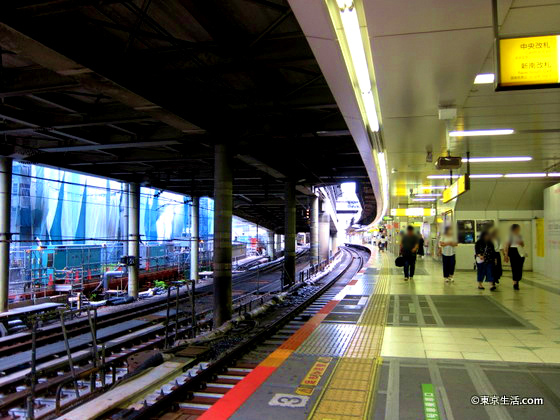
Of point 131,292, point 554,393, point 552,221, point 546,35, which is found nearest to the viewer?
point 546,35

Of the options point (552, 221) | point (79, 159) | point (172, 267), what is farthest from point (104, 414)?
point (172, 267)

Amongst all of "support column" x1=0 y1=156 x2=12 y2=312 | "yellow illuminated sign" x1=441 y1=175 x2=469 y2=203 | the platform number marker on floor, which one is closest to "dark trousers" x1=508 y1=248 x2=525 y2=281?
"yellow illuminated sign" x1=441 y1=175 x2=469 y2=203

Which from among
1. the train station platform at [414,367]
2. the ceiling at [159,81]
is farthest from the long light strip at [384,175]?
the train station platform at [414,367]

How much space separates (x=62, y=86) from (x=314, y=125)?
598 cm

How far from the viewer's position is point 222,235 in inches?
466

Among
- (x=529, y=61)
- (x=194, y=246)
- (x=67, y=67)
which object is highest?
(x=67, y=67)

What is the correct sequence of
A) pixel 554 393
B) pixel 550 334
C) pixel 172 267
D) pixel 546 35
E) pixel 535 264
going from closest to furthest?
pixel 546 35 → pixel 554 393 → pixel 550 334 → pixel 535 264 → pixel 172 267

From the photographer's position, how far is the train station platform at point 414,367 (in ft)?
13.6

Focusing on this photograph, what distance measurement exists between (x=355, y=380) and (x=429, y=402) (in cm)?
90

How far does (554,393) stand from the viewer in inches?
171

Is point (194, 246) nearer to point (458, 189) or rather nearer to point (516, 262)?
point (458, 189)

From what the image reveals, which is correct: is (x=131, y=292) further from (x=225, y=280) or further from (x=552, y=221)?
(x=552, y=221)

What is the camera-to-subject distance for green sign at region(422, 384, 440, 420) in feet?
12.8

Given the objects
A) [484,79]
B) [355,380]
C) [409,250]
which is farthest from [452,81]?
[409,250]
